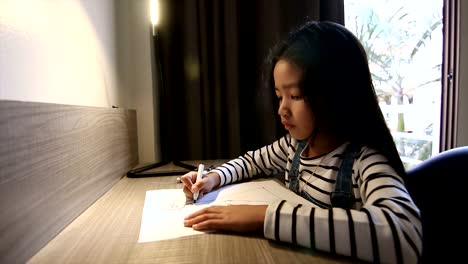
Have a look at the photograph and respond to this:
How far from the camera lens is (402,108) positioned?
5.72 feet

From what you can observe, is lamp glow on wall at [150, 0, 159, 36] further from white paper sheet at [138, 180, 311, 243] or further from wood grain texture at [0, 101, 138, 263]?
white paper sheet at [138, 180, 311, 243]

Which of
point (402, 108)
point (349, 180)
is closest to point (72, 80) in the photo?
point (349, 180)

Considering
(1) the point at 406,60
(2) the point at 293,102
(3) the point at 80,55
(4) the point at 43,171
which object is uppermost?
(1) the point at 406,60

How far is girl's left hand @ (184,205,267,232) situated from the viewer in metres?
0.49

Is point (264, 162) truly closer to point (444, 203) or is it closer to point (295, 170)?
point (295, 170)

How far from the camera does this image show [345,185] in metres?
0.64

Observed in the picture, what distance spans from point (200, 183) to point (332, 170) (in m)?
0.33

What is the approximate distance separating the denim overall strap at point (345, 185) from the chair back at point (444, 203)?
0.76 feet

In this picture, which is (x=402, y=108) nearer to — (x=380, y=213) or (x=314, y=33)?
(x=314, y=33)

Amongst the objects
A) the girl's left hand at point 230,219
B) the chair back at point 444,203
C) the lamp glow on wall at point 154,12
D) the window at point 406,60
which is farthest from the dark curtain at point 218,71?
the girl's left hand at point 230,219

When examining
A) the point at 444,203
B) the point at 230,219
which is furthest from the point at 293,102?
the point at 444,203

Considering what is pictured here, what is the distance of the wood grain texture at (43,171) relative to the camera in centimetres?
38

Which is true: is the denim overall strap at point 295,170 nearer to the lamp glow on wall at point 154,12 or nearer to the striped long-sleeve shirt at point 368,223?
the striped long-sleeve shirt at point 368,223

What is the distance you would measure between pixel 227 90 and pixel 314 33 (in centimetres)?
75
